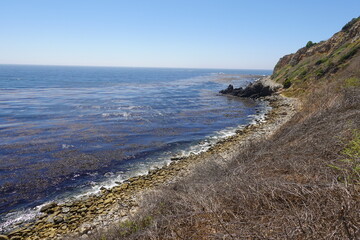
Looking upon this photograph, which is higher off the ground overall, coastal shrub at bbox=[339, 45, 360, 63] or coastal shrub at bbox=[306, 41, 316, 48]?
coastal shrub at bbox=[306, 41, 316, 48]

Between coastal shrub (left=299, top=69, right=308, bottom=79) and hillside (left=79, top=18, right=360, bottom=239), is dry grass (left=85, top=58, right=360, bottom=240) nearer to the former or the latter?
hillside (left=79, top=18, right=360, bottom=239)

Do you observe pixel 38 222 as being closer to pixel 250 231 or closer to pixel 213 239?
pixel 213 239

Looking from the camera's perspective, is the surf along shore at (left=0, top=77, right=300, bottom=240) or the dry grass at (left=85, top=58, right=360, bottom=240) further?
the surf along shore at (left=0, top=77, right=300, bottom=240)

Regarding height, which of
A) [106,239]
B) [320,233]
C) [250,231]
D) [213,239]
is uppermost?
[320,233]

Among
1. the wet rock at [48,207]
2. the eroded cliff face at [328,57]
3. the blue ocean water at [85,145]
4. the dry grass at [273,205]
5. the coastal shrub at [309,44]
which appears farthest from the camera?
the coastal shrub at [309,44]

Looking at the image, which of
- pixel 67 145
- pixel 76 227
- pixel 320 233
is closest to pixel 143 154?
pixel 67 145

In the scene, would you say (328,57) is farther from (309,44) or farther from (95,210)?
(95,210)

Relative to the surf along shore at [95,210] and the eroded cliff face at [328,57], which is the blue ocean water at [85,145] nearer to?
the surf along shore at [95,210]

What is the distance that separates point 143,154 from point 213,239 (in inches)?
452

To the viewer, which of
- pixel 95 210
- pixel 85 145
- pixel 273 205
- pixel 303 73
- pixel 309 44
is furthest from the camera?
pixel 309 44

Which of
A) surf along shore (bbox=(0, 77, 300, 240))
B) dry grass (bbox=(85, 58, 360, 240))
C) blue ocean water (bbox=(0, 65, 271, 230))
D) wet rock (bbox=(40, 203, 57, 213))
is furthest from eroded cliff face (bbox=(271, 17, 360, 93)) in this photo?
wet rock (bbox=(40, 203, 57, 213))

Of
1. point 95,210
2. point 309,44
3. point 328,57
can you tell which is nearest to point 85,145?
point 95,210

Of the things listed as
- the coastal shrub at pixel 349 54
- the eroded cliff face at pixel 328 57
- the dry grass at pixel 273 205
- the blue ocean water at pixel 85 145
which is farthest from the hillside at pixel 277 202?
the coastal shrub at pixel 349 54

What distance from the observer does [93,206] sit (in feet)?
29.9
